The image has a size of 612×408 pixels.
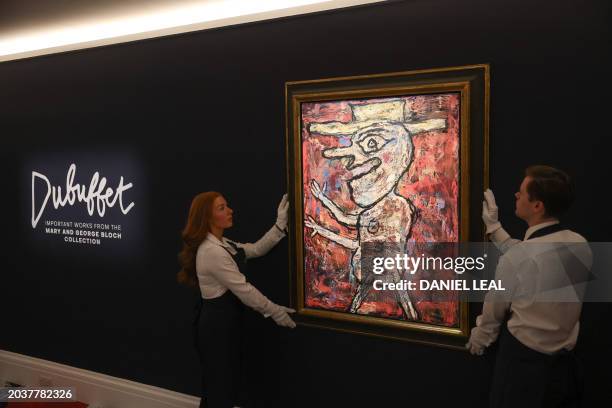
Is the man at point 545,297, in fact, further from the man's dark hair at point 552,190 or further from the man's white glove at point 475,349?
the man's white glove at point 475,349

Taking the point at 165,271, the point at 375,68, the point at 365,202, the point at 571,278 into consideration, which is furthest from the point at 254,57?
the point at 571,278

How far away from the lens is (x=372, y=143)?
2.74m

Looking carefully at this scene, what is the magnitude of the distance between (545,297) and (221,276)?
1.61m

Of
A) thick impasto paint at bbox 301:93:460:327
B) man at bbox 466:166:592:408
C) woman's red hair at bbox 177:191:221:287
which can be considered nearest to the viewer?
man at bbox 466:166:592:408

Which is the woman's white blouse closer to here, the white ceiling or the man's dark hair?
the white ceiling

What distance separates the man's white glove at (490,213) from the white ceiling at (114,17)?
1.18 meters

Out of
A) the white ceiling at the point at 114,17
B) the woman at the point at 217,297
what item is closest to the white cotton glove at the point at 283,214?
the woman at the point at 217,297

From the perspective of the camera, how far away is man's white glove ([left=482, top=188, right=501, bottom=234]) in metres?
2.47

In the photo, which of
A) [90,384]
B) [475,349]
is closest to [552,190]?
[475,349]

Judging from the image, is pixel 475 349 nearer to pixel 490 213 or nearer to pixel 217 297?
pixel 490 213

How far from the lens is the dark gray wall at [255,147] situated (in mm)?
2359

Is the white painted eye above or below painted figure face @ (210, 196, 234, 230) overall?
above

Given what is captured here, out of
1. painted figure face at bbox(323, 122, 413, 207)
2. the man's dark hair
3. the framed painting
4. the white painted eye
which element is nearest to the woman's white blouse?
the framed painting

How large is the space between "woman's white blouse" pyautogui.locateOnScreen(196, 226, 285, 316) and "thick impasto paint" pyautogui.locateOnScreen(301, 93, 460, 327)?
35 cm
